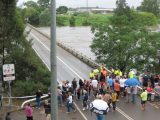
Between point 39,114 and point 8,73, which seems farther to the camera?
point 39,114

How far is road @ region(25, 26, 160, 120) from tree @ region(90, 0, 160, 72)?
11.2ft

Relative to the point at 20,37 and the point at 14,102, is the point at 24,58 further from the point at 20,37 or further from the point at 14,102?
the point at 14,102

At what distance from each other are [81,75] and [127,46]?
385 inches

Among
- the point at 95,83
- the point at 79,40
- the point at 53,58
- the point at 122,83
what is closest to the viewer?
the point at 53,58

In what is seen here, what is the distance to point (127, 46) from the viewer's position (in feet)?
154

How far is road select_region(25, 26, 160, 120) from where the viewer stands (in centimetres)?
2234

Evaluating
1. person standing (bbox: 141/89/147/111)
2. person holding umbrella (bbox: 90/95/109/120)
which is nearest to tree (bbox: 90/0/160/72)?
person standing (bbox: 141/89/147/111)

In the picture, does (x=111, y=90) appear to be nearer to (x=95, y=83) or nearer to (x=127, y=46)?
(x=95, y=83)

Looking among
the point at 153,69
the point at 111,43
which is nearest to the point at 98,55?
the point at 111,43

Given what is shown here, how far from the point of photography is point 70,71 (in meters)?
41.9

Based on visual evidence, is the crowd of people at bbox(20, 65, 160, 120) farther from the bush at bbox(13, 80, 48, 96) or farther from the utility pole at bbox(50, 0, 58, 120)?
the utility pole at bbox(50, 0, 58, 120)

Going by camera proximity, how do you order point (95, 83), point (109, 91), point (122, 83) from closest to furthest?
1. point (109, 91)
2. point (122, 83)
3. point (95, 83)

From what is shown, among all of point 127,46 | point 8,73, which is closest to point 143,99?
point 8,73

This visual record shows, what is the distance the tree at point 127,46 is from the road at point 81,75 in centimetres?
340
